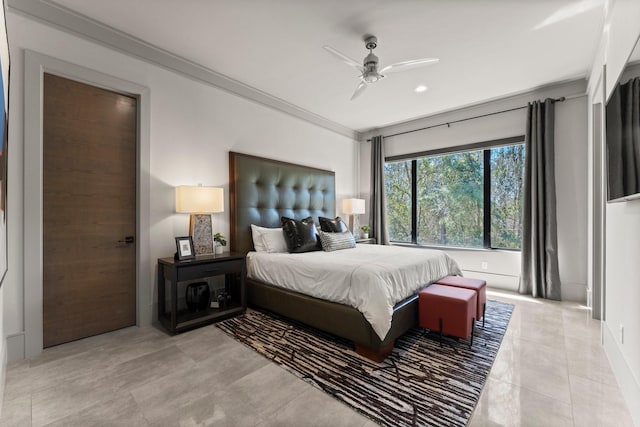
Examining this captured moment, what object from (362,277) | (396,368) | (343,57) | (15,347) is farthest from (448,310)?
(15,347)

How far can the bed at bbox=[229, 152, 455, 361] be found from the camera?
225 centimetres

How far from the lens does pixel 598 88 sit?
9.90 ft

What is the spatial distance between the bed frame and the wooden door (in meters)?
1.12

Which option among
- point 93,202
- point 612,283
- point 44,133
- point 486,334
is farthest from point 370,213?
point 44,133

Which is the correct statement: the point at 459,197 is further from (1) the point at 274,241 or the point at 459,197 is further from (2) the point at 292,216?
(1) the point at 274,241

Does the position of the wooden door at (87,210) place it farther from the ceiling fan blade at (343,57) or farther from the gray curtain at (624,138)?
the gray curtain at (624,138)

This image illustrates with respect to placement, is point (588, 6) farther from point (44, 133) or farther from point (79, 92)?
point (44, 133)

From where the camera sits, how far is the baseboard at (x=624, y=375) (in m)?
1.54

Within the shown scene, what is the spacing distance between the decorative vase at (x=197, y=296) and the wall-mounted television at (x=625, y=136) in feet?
11.1

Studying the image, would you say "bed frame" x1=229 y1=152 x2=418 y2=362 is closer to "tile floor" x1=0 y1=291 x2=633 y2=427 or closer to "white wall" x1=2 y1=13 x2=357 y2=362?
"white wall" x1=2 y1=13 x2=357 y2=362

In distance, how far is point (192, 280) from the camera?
3.00m

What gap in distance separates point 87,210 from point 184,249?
88 centimetres

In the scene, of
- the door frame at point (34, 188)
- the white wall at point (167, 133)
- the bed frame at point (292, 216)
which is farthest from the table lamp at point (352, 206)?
the door frame at point (34, 188)

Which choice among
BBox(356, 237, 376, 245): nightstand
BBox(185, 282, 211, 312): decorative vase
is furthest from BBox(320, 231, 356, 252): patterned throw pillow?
BBox(185, 282, 211, 312): decorative vase
